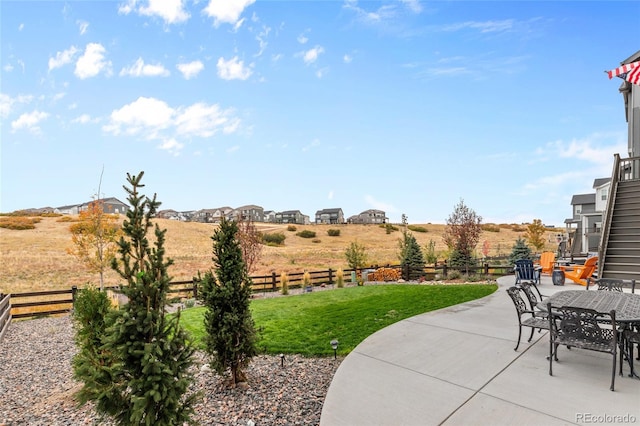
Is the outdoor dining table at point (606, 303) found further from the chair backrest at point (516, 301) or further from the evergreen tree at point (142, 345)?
the evergreen tree at point (142, 345)

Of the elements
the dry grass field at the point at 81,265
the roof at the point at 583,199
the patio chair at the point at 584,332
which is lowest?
the dry grass field at the point at 81,265

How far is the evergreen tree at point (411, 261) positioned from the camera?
670 inches

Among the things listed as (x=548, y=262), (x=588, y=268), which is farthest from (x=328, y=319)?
(x=548, y=262)

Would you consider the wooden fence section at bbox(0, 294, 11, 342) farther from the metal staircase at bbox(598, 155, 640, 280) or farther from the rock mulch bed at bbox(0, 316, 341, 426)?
the metal staircase at bbox(598, 155, 640, 280)

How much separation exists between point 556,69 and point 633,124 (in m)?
4.66

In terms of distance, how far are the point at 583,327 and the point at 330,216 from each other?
7979cm

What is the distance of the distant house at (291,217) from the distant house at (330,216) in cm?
436

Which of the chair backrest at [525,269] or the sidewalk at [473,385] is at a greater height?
the chair backrest at [525,269]

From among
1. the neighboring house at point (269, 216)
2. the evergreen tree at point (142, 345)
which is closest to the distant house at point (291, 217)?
the neighboring house at point (269, 216)

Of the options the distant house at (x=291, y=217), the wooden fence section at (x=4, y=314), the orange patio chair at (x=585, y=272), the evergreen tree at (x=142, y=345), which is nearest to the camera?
the evergreen tree at (x=142, y=345)

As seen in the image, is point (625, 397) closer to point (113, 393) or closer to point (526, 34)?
point (113, 393)

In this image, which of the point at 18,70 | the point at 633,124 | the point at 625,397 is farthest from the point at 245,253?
the point at 633,124

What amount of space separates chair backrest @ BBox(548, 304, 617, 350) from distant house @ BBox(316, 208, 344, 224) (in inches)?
3071

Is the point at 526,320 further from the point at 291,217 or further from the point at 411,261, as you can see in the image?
the point at 291,217
